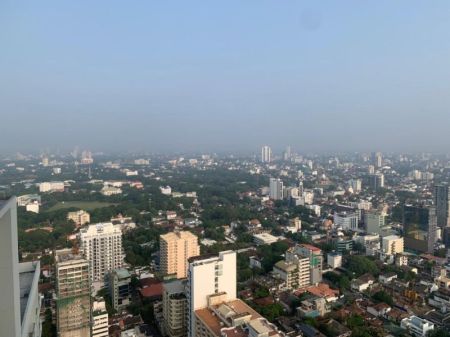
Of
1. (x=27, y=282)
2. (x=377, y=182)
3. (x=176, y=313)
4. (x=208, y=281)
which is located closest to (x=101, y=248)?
(x=176, y=313)

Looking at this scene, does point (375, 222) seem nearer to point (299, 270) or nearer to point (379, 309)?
point (299, 270)

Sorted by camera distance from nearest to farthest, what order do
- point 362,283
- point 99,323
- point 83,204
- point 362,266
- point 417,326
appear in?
point 99,323, point 417,326, point 362,283, point 362,266, point 83,204

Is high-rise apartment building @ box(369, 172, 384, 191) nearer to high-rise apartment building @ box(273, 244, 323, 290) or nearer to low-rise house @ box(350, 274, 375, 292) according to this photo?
low-rise house @ box(350, 274, 375, 292)

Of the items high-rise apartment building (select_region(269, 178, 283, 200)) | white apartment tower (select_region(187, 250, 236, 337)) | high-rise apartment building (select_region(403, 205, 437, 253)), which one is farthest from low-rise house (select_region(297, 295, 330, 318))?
high-rise apartment building (select_region(269, 178, 283, 200))

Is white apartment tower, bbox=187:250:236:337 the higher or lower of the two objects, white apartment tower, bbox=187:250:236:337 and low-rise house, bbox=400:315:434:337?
the higher

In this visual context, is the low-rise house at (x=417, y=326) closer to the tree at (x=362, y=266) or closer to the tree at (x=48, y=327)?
the tree at (x=362, y=266)

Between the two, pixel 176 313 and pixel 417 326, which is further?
pixel 417 326
